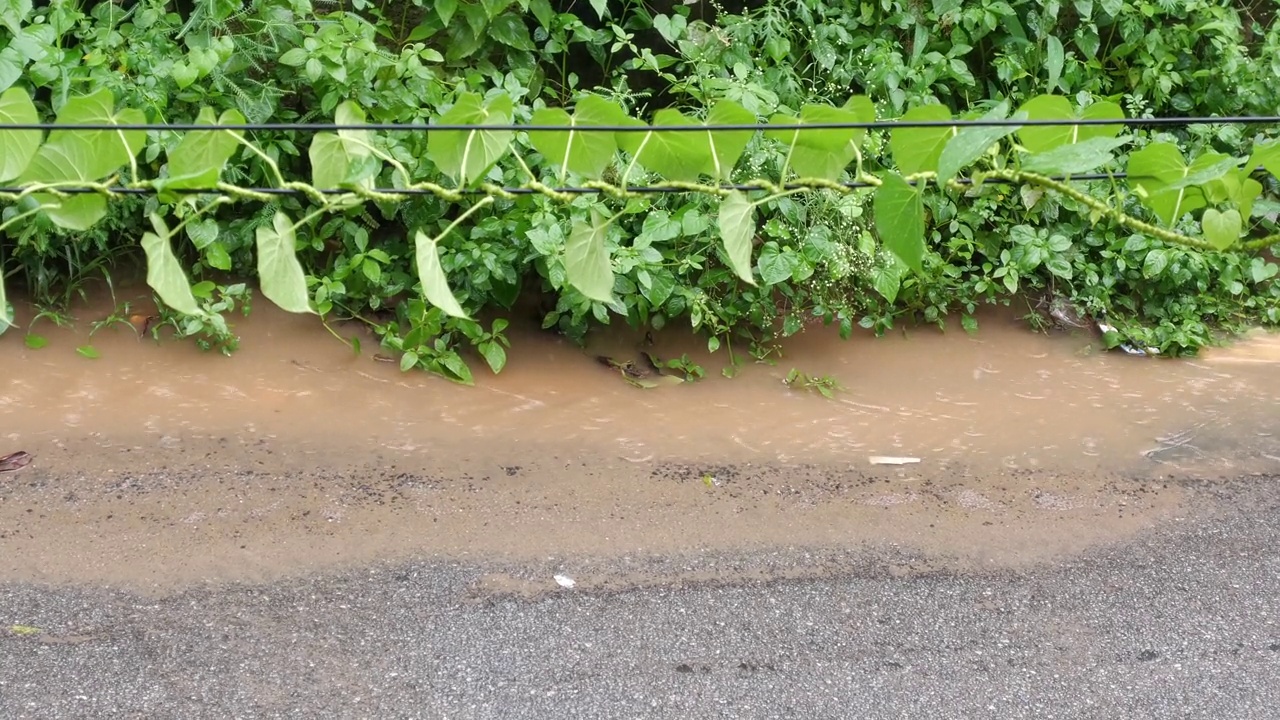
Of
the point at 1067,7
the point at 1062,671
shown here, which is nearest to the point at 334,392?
the point at 1062,671

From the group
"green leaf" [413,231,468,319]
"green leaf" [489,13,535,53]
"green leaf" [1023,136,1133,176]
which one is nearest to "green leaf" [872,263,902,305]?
"green leaf" [489,13,535,53]

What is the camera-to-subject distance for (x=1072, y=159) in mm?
1012

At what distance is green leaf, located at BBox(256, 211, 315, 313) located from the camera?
3.25ft

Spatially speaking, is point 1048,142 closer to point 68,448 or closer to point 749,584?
point 749,584

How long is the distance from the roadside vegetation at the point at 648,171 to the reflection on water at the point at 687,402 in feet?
0.39

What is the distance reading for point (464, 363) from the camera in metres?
3.67

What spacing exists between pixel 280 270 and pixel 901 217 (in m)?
0.60

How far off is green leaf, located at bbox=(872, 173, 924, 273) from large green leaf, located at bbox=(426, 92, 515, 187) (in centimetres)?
39

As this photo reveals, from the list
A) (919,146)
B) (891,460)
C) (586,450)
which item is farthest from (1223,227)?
(586,450)

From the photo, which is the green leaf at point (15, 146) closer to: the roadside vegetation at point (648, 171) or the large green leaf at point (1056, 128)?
the large green leaf at point (1056, 128)

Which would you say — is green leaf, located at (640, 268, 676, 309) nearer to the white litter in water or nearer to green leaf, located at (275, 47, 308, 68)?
the white litter in water

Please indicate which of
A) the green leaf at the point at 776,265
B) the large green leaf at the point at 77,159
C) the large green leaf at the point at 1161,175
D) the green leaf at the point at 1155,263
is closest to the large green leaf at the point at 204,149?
the large green leaf at the point at 77,159

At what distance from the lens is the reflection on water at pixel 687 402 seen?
3262mm

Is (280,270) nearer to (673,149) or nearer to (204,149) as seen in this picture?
(204,149)
